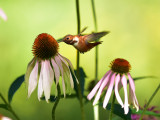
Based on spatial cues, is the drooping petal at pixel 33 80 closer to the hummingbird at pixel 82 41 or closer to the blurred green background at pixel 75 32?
Result: the hummingbird at pixel 82 41

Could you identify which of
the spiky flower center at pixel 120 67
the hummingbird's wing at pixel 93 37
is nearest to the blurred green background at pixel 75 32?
the spiky flower center at pixel 120 67

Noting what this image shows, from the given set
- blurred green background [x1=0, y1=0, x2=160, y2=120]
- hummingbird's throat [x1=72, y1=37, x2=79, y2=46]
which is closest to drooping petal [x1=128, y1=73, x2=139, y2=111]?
hummingbird's throat [x1=72, y1=37, x2=79, y2=46]

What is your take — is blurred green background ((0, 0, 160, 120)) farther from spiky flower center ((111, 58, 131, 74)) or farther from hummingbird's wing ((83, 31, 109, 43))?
hummingbird's wing ((83, 31, 109, 43))

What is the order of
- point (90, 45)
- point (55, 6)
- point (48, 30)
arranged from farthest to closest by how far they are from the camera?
point (55, 6) < point (48, 30) < point (90, 45)

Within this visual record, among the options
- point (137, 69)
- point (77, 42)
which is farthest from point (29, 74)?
point (137, 69)

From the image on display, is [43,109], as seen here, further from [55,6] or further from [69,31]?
[55,6]

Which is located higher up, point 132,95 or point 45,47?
point 45,47

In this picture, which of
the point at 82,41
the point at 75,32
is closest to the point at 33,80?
the point at 82,41

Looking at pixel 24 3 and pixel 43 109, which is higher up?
pixel 24 3

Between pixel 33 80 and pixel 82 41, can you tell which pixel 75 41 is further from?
pixel 33 80
